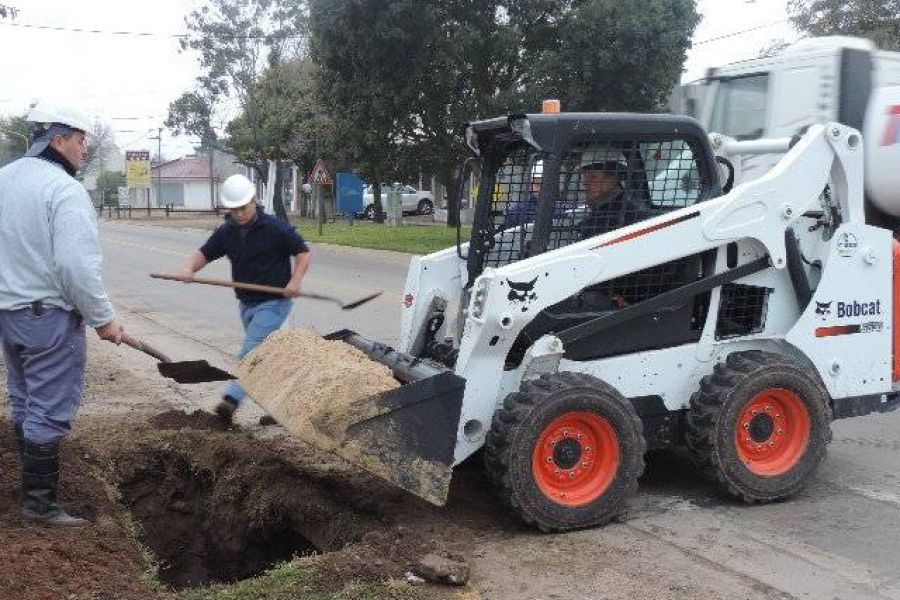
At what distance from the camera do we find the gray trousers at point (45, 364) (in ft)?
15.3

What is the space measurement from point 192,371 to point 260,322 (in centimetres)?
73

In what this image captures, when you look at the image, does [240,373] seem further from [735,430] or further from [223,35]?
[223,35]

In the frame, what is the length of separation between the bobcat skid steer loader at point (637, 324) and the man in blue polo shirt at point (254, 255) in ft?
3.63

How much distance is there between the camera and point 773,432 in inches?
223

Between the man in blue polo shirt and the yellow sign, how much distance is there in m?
70.2

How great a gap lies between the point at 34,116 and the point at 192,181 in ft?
284

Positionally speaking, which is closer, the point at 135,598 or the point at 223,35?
the point at 135,598

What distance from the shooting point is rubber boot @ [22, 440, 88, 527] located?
4.71 meters

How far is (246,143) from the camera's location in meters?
49.3

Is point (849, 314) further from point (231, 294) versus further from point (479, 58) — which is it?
point (479, 58)

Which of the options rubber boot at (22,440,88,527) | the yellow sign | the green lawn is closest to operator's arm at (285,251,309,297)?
rubber boot at (22,440,88,527)

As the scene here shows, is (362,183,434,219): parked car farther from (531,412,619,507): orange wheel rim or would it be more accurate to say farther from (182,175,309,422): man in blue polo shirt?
(531,412,619,507): orange wheel rim

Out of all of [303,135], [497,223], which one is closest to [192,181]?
[303,135]

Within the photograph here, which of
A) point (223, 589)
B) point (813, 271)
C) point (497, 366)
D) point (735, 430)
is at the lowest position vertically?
point (223, 589)
